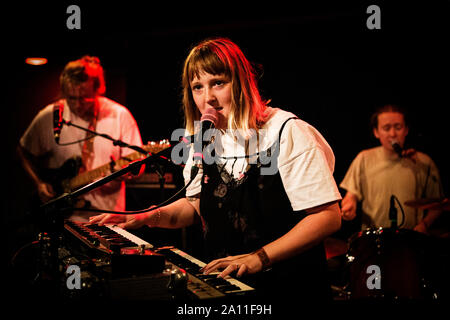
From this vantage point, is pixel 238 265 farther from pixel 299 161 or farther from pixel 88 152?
pixel 88 152

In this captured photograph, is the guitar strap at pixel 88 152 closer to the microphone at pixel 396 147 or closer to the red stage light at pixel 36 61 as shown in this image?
the red stage light at pixel 36 61

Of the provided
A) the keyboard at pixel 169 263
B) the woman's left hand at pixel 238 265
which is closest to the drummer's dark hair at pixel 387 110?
the keyboard at pixel 169 263

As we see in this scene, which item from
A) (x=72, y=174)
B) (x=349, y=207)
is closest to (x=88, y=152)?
(x=72, y=174)

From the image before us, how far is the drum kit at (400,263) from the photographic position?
3.68 meters

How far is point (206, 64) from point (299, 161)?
25.9 inches

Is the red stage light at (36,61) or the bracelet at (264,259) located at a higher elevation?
the red stage light at (36,61)

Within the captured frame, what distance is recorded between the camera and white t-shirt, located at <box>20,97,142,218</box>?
4.56 meters

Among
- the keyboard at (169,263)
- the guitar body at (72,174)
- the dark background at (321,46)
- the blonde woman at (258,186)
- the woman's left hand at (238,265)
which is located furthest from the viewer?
the dark background at (321,46)

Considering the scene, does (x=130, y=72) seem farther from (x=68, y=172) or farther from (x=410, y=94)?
(x=410, y=94)

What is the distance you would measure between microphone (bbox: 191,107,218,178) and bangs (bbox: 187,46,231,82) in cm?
19

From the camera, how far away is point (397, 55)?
16.2ft

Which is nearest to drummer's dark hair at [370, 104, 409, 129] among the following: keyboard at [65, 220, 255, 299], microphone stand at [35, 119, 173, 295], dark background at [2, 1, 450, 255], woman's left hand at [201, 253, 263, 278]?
dark background at [2, 1, 450, 255]

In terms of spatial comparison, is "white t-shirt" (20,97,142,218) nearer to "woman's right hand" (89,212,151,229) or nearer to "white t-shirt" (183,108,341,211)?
"woman's right hand" (89,212,151,229)

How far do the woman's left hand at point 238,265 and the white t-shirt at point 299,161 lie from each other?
301mm
